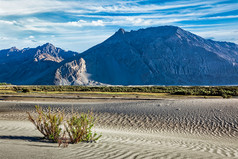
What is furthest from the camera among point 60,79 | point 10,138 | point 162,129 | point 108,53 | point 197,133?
point 108,53

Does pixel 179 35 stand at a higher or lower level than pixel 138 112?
higher

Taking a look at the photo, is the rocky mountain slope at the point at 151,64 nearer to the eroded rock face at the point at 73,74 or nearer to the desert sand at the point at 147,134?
the eroded rock face at the point at 73,74

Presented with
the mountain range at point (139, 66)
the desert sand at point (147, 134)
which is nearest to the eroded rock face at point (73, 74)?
the mountain range at point (139, 66)

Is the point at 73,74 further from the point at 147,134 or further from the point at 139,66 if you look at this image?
the point at 147,134

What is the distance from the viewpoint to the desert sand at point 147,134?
669 cm

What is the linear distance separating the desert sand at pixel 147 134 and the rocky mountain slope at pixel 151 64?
117 m

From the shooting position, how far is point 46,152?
21.5ft

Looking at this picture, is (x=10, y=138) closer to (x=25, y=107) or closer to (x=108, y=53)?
(x=25, y=107)

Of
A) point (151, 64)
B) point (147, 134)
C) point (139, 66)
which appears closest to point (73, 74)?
point (139, 66)

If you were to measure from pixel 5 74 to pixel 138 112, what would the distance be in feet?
616

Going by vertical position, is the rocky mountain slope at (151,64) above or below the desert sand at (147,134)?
above

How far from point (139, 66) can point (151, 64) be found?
27.6ft

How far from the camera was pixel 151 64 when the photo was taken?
157 m

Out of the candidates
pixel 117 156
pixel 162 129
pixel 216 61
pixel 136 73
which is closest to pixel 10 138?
pixel 117 156
